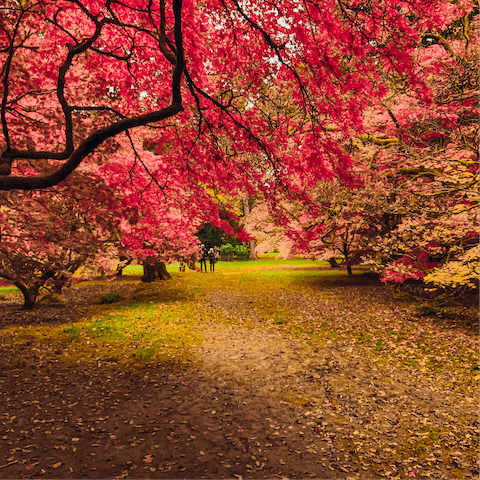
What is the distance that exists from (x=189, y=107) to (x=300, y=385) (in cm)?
585

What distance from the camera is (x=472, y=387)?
5.66 metres

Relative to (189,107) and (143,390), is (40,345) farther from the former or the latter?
(189,107)

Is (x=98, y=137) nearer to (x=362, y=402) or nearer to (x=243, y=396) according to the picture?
(x=243, y=396)

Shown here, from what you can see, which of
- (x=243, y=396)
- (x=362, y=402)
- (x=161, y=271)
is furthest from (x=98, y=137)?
(x=161, y=271)

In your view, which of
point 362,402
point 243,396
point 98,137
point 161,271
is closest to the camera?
point 98,137

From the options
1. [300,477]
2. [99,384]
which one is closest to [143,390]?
[99,384]

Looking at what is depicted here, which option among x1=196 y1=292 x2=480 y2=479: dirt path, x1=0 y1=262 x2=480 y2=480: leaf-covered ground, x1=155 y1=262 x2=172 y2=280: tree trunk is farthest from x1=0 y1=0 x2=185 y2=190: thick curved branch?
x1=155 y1=262 x2=172 y2=280: tree trunk

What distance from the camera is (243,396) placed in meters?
5.46

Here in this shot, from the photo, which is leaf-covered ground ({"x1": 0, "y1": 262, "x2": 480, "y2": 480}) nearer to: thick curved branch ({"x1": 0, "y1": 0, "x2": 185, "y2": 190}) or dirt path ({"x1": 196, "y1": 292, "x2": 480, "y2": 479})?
dirt path ({"x1": 196, "y1": 292, "x2": 480, "y2": 479})

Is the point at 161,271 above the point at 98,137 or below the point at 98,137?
below

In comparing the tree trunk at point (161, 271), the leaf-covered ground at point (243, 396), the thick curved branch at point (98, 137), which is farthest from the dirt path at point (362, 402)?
the tree trunk at point (161, 271)

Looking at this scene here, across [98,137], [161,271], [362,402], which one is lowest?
[362,402]

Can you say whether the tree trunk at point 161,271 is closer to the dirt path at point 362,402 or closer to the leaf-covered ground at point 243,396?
the leaf-covered ground at point 243,396

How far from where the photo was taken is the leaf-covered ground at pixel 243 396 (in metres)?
3.81
